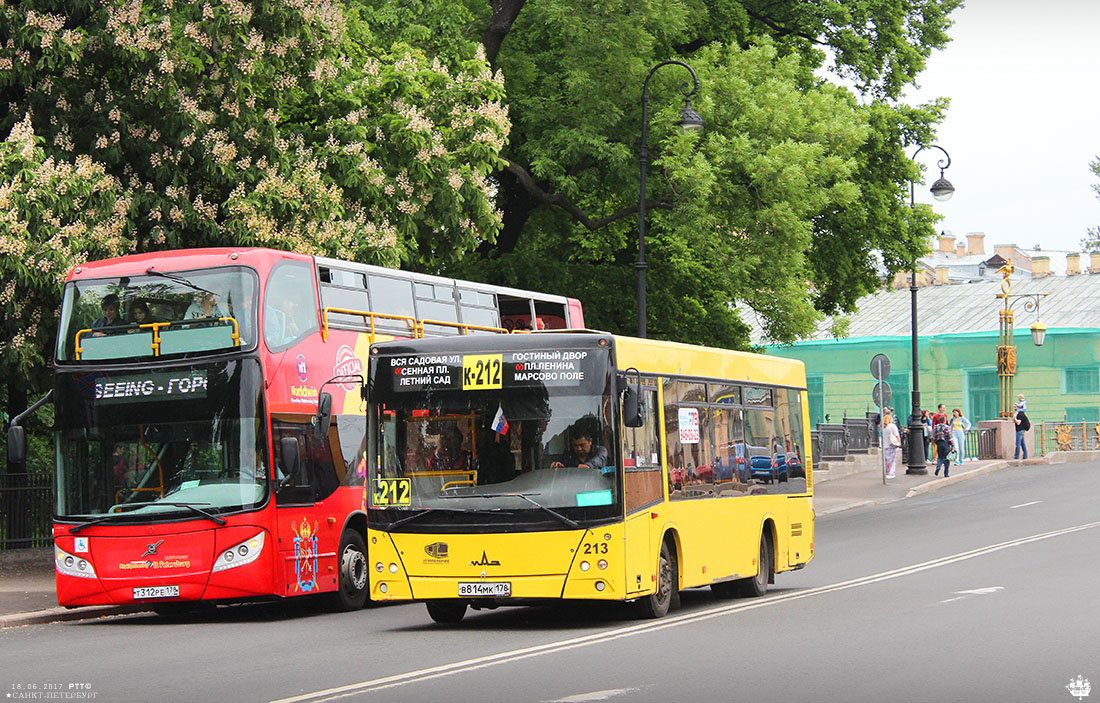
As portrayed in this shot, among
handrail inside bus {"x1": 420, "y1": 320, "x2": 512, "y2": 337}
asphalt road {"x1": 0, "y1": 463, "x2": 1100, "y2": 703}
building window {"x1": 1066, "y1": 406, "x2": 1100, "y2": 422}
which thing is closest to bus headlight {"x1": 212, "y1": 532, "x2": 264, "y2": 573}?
asphalt road {"x1": 0, "y1": 463, "x2": 1100, "y2": 703}

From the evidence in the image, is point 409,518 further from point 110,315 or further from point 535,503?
point 110,315

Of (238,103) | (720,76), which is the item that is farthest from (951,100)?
(238,103)

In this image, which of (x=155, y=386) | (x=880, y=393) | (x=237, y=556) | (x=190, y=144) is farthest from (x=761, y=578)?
(x=880, y=393)

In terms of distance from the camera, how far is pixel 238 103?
2273cm

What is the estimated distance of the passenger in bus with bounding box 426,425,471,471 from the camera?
48.3ft

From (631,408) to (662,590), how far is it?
213 centimetres

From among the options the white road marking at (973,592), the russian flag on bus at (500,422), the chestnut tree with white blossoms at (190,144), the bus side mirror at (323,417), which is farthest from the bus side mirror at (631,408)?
the chestnut tree with white blossoms at (190,144)

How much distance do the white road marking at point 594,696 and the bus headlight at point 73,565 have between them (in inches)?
327

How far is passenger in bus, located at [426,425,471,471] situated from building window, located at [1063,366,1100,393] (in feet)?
190

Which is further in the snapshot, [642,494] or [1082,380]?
[1082,380]

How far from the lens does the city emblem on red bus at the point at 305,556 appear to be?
17.3 metres

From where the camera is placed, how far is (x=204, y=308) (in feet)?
55.3

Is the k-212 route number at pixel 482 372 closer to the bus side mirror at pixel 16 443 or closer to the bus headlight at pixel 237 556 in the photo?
the bus headlight at pixel 237 556

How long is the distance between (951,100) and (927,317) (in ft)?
131
